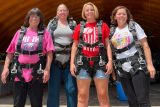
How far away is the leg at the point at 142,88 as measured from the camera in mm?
4398

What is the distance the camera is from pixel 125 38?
4637 mm

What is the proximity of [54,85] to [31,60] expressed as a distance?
771 millimetres

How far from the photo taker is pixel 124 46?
15.2 feet

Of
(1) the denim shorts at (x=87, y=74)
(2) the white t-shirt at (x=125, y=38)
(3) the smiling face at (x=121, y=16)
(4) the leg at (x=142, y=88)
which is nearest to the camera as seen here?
(4) the leg at (x=142, y=88)

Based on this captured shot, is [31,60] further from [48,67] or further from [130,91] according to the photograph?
[130,91]

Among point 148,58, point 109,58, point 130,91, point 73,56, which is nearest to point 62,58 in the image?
point 73,56

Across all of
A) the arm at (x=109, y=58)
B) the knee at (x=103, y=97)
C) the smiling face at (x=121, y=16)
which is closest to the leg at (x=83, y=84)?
the knee at (x=103, y=97)

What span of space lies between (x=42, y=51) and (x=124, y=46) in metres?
1.22

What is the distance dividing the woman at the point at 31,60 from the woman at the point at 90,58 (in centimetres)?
44

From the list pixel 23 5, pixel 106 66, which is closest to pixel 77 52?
pixel 106 66

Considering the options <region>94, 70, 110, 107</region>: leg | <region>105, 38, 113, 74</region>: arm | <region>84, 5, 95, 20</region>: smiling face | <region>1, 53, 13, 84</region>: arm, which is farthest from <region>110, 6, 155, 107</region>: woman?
<region>1, 53, 13, 84</region>: arm

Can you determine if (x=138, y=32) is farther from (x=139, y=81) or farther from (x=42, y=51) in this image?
(x=42, y=51)

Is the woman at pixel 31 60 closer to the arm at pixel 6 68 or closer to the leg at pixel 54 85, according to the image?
the arm at pixel 6 68

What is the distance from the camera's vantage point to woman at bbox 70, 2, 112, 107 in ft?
15.9
